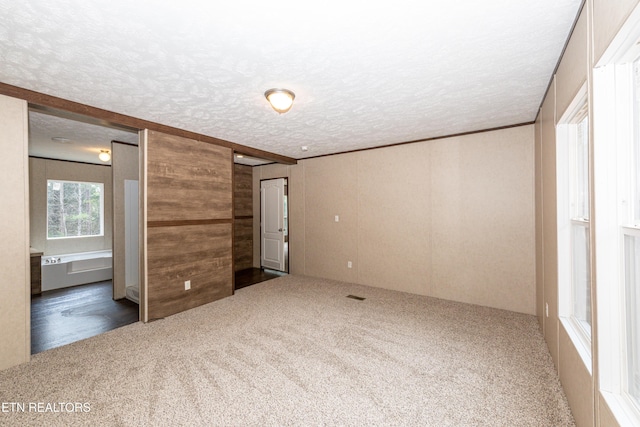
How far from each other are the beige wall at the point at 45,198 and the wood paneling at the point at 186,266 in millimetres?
2642

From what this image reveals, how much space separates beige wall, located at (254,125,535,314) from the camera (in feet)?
12.4

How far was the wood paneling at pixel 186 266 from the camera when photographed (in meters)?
3.64

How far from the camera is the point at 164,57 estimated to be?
6.73 ft

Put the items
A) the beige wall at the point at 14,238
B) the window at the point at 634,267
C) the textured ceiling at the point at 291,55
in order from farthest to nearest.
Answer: the beige wall at the point at 14,238 < the textured ceiling at the point at 291,55 < the window at the point at 634,267

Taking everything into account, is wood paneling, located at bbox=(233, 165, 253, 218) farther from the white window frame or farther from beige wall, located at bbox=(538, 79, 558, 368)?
the white window frame

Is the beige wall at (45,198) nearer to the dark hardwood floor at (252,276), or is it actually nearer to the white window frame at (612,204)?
the dark hardwood floor at (252,276)

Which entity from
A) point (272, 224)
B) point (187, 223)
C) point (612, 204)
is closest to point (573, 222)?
point (612, 204)

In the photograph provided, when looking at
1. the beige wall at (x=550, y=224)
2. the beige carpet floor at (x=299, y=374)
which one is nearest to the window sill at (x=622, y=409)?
the beige carpet floor at (x=299, y=374)

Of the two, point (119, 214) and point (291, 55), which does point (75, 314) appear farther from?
point (291, 55)

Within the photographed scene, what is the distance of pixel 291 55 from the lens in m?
2.05

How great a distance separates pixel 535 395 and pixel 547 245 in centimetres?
137

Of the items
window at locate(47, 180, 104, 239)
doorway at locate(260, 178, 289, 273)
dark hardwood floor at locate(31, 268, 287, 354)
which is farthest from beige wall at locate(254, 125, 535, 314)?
window at locate(47, 180, 104, 239)

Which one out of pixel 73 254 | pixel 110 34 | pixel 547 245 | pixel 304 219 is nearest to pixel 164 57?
pixel 110 34

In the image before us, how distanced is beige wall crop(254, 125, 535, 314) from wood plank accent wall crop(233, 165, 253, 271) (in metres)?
1.59
